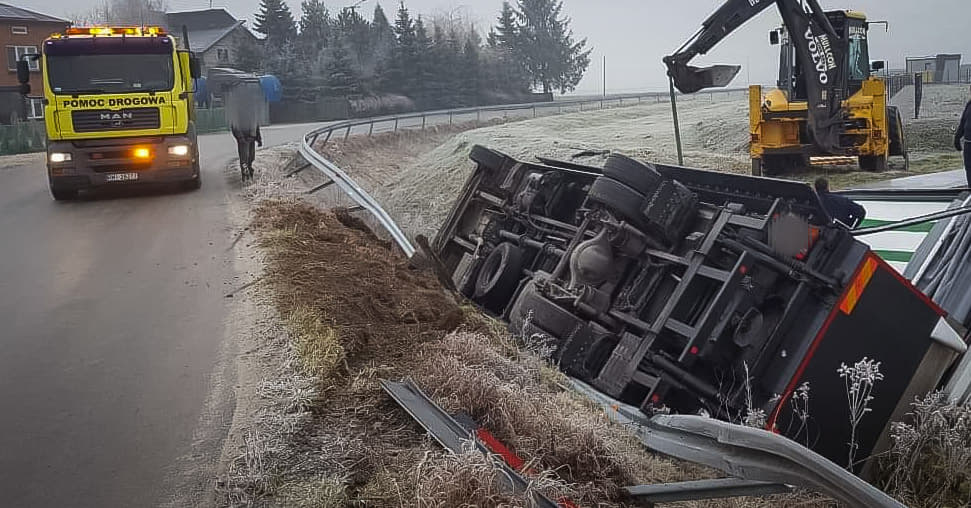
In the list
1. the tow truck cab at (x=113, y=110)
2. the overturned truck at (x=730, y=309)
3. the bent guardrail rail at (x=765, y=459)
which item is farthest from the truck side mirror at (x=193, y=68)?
the bent guardrail rail at (x=765, y=459)

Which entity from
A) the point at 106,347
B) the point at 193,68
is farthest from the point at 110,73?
the point at 106,347

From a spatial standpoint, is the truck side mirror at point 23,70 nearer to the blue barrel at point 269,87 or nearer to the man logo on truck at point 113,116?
the man logo on truck at point 113,116

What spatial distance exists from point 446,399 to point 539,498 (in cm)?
132

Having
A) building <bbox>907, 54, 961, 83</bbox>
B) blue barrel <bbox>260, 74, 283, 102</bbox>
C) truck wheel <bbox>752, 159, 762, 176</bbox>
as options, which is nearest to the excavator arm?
truck wheel <bbox>752, 159, 762, 176</bbox>

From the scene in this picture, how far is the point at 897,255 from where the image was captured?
347 inches

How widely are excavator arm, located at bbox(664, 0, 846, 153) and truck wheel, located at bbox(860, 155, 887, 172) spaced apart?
1.00m

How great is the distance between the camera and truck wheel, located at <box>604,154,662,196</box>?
7.33m

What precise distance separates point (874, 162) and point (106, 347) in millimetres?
15771

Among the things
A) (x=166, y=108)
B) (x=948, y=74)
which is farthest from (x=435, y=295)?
(x=948, y=74)

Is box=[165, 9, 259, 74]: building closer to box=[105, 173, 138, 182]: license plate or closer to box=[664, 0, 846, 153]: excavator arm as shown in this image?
box=[105, 173, 138, 182]: license plate

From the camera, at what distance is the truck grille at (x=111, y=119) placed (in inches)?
582

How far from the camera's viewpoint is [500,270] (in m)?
8.76

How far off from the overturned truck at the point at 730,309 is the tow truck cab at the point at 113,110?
9.47 metres

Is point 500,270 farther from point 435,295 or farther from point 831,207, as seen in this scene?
point 831,207
